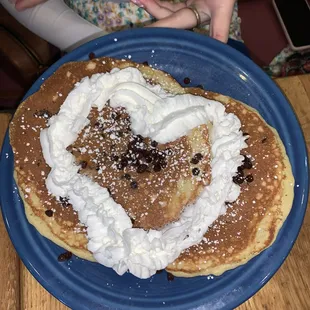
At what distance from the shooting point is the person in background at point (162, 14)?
1.52 meters

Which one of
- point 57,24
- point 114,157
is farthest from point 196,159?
point 57,24

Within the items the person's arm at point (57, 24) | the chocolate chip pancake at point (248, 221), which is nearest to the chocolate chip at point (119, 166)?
the chocolate chip pancake at point (248, 221)

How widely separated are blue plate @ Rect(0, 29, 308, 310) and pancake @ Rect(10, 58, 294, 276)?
0.16 feet

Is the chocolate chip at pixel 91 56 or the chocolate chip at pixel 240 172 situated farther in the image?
the chocolate chip at pixel 91 56

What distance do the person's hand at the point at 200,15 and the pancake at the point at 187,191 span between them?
238 mm

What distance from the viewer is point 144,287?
1.35 metres

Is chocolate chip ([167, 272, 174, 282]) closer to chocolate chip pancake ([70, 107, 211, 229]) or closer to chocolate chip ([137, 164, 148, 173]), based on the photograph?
chocolate chip pancake ([70, 107, 211, 229])

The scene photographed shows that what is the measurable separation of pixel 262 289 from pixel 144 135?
55 cm

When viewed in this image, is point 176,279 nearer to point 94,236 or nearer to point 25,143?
point 94,236

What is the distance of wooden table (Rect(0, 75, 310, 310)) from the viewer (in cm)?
138

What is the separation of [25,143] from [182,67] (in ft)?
1.65

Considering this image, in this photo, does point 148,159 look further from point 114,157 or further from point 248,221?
point 248,221

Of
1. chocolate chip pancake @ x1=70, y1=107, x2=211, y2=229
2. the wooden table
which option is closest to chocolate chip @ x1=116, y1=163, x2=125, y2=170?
chocolate chip pancake @ x1=70, y1=107, x2=211, y2=229

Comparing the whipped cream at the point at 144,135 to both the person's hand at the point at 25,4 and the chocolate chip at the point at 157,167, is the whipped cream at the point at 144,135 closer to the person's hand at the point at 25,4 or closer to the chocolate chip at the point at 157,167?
the chocolate chip at the point at 157,167
